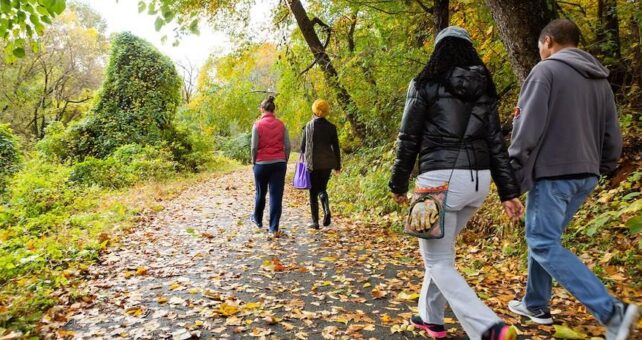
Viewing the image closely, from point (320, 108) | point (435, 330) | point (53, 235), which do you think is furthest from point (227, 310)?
point (53, 235)

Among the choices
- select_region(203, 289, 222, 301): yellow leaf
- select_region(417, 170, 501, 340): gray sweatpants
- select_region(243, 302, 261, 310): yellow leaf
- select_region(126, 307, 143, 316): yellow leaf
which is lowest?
select_region(126, 307, 143, 316): yellow leaf

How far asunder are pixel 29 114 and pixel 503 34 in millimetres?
34733

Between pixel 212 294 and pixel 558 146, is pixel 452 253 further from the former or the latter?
pixel 212 294

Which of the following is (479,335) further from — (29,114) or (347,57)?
(29,114)

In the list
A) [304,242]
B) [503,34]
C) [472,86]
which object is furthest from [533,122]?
[304,242]

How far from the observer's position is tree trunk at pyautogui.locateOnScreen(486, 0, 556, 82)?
4.79m

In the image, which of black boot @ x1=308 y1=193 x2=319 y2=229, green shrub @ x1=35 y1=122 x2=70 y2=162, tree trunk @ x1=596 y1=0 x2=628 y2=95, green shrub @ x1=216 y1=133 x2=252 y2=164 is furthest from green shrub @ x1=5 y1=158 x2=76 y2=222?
green shrub @ x1=216 y1=133 x2=252 y2=164

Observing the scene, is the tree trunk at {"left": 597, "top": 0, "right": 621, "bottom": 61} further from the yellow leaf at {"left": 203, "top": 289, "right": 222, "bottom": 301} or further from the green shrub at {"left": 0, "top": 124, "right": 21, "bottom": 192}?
the green shrub at {"left": 0, "top": 124, "right": 21, "bottom": 192}

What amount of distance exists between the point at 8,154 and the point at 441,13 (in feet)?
48.6

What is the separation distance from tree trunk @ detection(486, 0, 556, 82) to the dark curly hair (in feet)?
7.77

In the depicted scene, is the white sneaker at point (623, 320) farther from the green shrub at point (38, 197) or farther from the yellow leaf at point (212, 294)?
the green shrub at point (38, 197)

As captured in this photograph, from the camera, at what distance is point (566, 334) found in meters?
3.21

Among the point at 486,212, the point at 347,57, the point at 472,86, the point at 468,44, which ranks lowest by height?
the point at 486,212

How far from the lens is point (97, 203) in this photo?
35.4 ft
